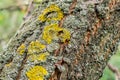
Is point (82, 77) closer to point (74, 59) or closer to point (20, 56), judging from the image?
point (74, 59)

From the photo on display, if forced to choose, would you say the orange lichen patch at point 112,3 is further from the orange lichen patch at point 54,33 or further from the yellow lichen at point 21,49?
the yellow lichen at point 21,49

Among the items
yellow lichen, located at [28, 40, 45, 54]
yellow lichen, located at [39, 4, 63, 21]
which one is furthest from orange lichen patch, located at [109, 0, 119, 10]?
yellow lichen, located at [28, 40, 45, 54]

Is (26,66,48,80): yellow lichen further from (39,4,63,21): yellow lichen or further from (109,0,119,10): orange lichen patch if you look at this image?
(109,0,119,10): orange lichen patch

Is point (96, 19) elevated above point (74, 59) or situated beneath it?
elevated above

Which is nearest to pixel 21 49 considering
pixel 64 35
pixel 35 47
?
pixel 35 47

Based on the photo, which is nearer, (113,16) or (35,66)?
(35,66)

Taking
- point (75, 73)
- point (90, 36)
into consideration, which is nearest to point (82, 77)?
point (75, 73)

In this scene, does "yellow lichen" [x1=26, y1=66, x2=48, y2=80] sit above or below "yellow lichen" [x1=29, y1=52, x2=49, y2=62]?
below
